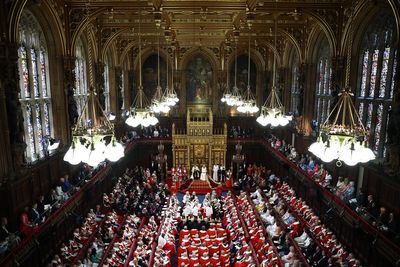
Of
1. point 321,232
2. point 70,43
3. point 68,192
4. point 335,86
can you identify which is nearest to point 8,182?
point 68,192

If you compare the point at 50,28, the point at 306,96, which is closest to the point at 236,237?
the point at 306,96

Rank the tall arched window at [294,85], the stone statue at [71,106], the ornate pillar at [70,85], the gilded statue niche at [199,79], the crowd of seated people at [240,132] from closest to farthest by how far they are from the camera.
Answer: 1. the ornate pillar at [70,85]
2. the stone statue at [71,106]
3. the tall arched window at [294,85]
4. the crowd of seated people at [240,132]
5. the gilded statue niche at [199,79]

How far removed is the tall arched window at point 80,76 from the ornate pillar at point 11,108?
22.3ft

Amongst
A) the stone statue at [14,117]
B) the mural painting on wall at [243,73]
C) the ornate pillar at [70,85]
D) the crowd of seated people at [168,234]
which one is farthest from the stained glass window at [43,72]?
the mural painting on wall at [243,73]

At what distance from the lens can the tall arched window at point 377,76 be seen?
12.4 metres

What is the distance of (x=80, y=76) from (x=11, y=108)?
305 inches

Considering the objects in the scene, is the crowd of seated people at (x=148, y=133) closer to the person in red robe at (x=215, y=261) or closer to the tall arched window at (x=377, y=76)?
the person in red robe at (x=215, y=261)

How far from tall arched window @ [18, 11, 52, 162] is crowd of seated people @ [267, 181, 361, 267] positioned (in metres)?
11.0

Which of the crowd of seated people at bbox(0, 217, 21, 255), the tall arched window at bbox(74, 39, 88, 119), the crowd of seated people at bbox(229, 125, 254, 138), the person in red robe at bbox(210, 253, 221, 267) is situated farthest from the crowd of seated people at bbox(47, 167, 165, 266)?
the crowd of seated people at bbox(229, 125, 254, 138)

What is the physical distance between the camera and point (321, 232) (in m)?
13.6

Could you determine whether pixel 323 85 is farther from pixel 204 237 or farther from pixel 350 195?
pixel 204 237

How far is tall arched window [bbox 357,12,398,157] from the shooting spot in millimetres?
12367

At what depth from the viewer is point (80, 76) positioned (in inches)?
692

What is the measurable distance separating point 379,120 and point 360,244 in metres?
4.82
